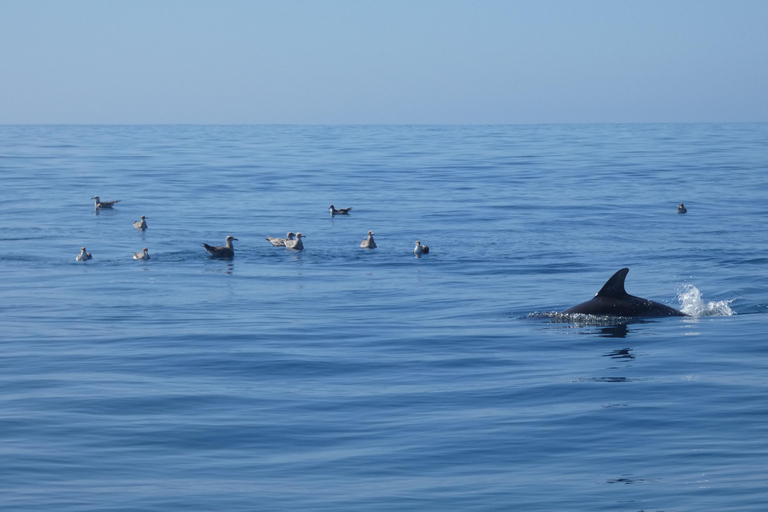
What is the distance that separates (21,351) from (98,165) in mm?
52881

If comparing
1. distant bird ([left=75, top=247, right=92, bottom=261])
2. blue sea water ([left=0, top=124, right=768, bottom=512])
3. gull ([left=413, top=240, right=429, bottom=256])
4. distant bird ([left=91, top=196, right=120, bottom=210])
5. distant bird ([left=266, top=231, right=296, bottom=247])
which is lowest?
blue sea water ([left=0, top=124, right=768, bottom=512])

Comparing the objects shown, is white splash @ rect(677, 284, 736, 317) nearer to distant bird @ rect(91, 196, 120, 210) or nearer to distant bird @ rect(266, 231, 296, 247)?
distant bird @ rect(266, 231, 296, 247)

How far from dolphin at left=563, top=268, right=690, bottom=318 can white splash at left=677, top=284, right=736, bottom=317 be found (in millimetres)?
1146

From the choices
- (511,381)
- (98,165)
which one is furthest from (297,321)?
(98,165)

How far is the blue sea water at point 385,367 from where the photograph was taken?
9062mm

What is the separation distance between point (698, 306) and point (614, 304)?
2.40 meters

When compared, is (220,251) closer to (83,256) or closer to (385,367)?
(83,256)

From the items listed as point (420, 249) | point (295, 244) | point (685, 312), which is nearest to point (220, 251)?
point (295, 244)

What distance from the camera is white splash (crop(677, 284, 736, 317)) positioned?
18125 millimetres

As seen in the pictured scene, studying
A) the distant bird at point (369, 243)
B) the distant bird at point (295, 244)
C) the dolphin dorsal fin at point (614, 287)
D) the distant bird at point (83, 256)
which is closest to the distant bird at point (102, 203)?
the distant bird at point (295, 244)

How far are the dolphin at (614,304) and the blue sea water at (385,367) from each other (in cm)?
28

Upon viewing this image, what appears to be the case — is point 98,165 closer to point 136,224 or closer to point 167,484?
point 136,224

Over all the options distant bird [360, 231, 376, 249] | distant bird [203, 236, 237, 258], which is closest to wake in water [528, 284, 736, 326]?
distant bird [360, 231, 376, 249]

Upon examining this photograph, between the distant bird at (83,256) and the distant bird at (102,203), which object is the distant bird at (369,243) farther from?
the distant bird at (102,203)
